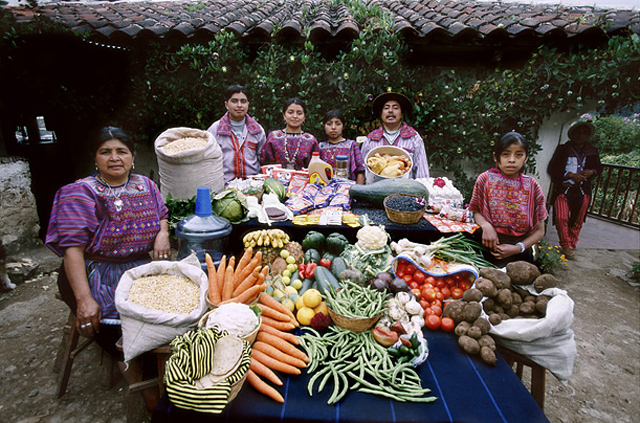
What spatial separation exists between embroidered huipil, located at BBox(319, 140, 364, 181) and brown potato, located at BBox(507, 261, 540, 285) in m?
2.93

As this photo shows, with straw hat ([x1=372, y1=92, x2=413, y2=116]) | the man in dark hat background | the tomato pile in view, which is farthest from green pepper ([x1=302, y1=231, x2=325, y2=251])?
the man in dark hat background

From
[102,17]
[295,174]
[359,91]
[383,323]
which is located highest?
[102,17]

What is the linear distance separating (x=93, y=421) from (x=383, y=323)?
260cm

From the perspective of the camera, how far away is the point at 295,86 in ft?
22.3

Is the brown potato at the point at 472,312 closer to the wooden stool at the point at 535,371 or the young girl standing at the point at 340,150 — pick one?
the wooden stool at the point at 535,371

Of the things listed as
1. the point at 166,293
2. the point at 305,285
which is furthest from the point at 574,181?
the point at 166,293

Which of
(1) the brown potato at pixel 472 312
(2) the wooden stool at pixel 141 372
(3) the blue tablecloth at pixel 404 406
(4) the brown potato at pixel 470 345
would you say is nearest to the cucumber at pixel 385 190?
(1) the brown potato at pixel 472 312

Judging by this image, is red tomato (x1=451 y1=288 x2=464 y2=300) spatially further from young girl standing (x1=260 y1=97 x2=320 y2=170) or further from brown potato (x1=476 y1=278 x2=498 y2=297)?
young girl standing (x1=260 y1=97 x2=320 y2=170)

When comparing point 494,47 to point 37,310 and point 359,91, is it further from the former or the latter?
point 37,310

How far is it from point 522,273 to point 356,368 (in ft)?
4.81

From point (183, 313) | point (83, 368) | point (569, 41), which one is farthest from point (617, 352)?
point (83, 368)

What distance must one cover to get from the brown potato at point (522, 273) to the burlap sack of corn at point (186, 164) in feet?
10.9

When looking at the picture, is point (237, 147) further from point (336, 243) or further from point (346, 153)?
point (336, 243)

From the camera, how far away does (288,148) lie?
16.7ft
